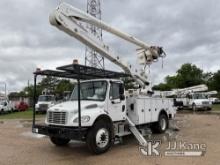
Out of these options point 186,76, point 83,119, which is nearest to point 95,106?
point 83,119

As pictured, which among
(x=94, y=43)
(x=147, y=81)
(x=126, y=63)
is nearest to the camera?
(x=94, y=43)

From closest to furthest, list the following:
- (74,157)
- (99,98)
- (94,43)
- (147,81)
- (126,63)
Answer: (74,157) < (99,98) < (94,43) < (126,63) < (147,81)

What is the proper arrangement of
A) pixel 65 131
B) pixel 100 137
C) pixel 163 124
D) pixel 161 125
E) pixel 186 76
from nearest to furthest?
pixel 65 131, pixel 100 137, pixel 161 125, pixel 163 124, pixel 186 76

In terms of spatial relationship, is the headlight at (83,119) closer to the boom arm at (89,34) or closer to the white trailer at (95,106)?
the white trailer at (95,106)

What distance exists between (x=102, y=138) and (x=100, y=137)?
0.12 m

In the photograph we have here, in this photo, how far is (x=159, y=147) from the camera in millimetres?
9789

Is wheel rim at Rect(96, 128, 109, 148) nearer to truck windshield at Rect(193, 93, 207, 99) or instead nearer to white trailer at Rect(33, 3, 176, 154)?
white trailer at Rect(33, 3, 176, 154)

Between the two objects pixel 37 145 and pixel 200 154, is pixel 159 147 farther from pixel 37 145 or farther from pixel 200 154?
pixel 37 145

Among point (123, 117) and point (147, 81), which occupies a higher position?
point (147, 81)

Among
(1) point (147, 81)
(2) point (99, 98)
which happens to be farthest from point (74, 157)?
(1) point (147, 81)

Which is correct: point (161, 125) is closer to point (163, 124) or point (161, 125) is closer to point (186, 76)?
point (163, 124)

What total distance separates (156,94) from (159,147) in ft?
14.5

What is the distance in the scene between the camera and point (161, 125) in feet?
43.4

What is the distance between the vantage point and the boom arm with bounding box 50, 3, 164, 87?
9898 mm
